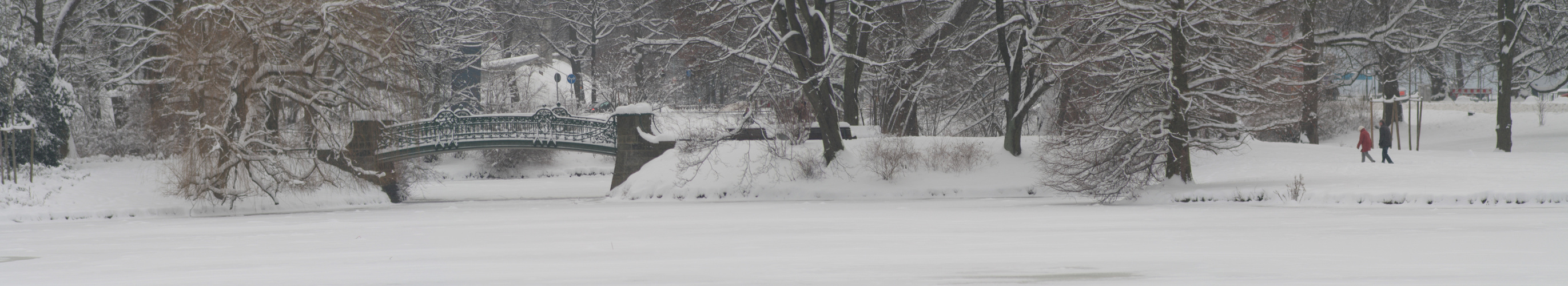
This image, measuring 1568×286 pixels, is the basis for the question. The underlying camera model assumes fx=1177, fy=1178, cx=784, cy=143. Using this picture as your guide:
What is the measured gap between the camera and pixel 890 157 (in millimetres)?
26062

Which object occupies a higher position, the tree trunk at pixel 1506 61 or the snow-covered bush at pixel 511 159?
the tree trunk at pixel 1506 61

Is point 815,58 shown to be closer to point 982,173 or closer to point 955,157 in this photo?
point 955,157

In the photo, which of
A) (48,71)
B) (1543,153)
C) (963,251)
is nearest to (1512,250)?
(963,251)

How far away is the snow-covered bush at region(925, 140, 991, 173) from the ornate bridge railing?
8.36 meters

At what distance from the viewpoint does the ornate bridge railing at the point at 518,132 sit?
95.8 ft

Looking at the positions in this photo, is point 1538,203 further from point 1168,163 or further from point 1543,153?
point 1543,153

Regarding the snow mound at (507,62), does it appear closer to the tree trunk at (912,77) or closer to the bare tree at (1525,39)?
the tree trunk at (912,77)

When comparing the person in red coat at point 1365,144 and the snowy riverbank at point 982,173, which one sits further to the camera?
the person in red coat at point 1365,144

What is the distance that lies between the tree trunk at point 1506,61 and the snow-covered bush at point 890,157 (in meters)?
15.1

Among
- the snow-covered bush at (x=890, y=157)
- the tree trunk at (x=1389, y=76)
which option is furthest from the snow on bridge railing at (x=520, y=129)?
the tree trunk at (x=1389, y=76)

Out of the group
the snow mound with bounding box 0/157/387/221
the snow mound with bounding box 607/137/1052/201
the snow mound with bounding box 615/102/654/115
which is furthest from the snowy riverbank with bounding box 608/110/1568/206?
the snow mound with bounding box 0/157/387/221

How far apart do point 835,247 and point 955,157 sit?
Answer: 13.5 m

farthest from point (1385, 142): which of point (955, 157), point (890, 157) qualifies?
point (890, 157)

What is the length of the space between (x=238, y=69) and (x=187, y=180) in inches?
91.3
